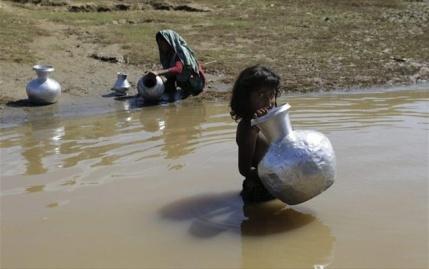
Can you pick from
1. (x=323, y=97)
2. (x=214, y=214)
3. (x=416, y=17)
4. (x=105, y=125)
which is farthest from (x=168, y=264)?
(x=416, y=17)

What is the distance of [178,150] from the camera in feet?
18.9

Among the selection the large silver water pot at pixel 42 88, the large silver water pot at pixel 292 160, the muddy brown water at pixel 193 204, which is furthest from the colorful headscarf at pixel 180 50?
the large silver water pot at pixel 292 160

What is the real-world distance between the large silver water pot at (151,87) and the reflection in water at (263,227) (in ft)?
12.1

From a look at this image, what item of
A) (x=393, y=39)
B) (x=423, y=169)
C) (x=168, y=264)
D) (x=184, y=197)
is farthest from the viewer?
(x=393, y=39)

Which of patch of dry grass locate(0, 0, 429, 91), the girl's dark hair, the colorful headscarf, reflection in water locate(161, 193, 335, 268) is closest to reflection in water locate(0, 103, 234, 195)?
the colorful headscarf

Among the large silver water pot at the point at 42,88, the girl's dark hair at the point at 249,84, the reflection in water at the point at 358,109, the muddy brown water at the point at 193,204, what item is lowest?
the reflection in water at the point at 358,109

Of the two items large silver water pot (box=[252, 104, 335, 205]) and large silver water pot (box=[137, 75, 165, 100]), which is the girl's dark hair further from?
large silver water pot (box=[137, 75, 165, 100])

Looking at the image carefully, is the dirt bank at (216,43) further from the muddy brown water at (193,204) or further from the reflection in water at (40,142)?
the muddy brown water at (193,204)

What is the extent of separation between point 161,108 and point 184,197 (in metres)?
3.44

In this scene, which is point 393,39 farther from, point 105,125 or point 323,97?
point 105,125

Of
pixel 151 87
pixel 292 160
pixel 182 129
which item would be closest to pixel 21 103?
pixel 151 87

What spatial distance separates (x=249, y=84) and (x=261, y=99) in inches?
5.1

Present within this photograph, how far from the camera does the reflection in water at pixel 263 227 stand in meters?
3.53

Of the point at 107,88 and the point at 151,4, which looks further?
the point at 151,4
